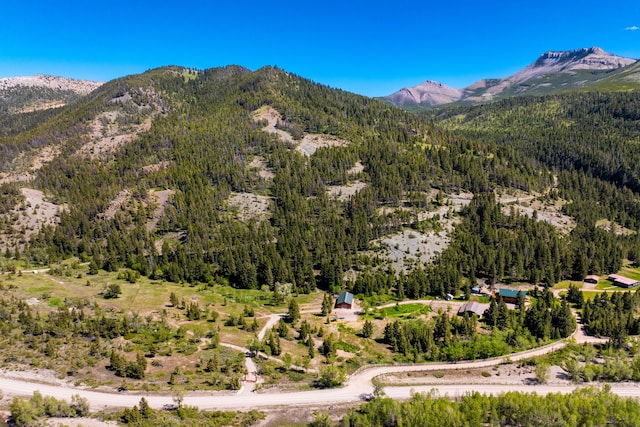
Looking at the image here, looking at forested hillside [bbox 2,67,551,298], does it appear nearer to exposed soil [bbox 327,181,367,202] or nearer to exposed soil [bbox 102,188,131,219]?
exposed soil [bbox 102,188,131,219]

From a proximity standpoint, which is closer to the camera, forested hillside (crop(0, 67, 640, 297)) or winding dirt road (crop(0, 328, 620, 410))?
winding dirt road (crop(0, 328, 620, 410))

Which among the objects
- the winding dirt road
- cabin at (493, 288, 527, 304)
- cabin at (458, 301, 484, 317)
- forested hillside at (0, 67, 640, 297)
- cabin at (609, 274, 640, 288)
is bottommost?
the winding dirt road

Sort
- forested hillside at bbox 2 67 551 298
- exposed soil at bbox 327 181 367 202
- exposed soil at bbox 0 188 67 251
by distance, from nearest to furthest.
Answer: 1. forested hillside at bbox 2 67 551 298
2. exposed soil at bbox 0 188 67 251
3. exposed soil at bbox 327 181 367 202

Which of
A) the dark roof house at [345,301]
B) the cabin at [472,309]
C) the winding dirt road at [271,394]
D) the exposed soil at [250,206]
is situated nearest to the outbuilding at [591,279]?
the cabin at [472,309]

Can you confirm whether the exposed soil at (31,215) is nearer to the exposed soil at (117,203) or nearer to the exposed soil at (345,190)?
the exposed soil at (117,203)

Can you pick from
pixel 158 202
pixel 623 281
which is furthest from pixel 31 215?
pixel 623 281

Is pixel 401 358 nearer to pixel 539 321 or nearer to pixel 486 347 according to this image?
pixel 486 347

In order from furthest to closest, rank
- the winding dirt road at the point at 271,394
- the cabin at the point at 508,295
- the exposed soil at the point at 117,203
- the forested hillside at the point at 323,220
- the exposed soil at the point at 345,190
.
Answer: the exposed soil at the point at 345,190 → the exposed soil at the point at 117,203 → the forested hillside at the point at 323,220 → the cabin at the point at 508,295 → the winding dirt road at the point at 271,394

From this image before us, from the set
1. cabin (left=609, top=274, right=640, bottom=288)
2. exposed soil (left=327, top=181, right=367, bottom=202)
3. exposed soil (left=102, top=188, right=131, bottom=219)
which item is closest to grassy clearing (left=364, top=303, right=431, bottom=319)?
cabin (left=609, top=274, right=640, bottom=288)
